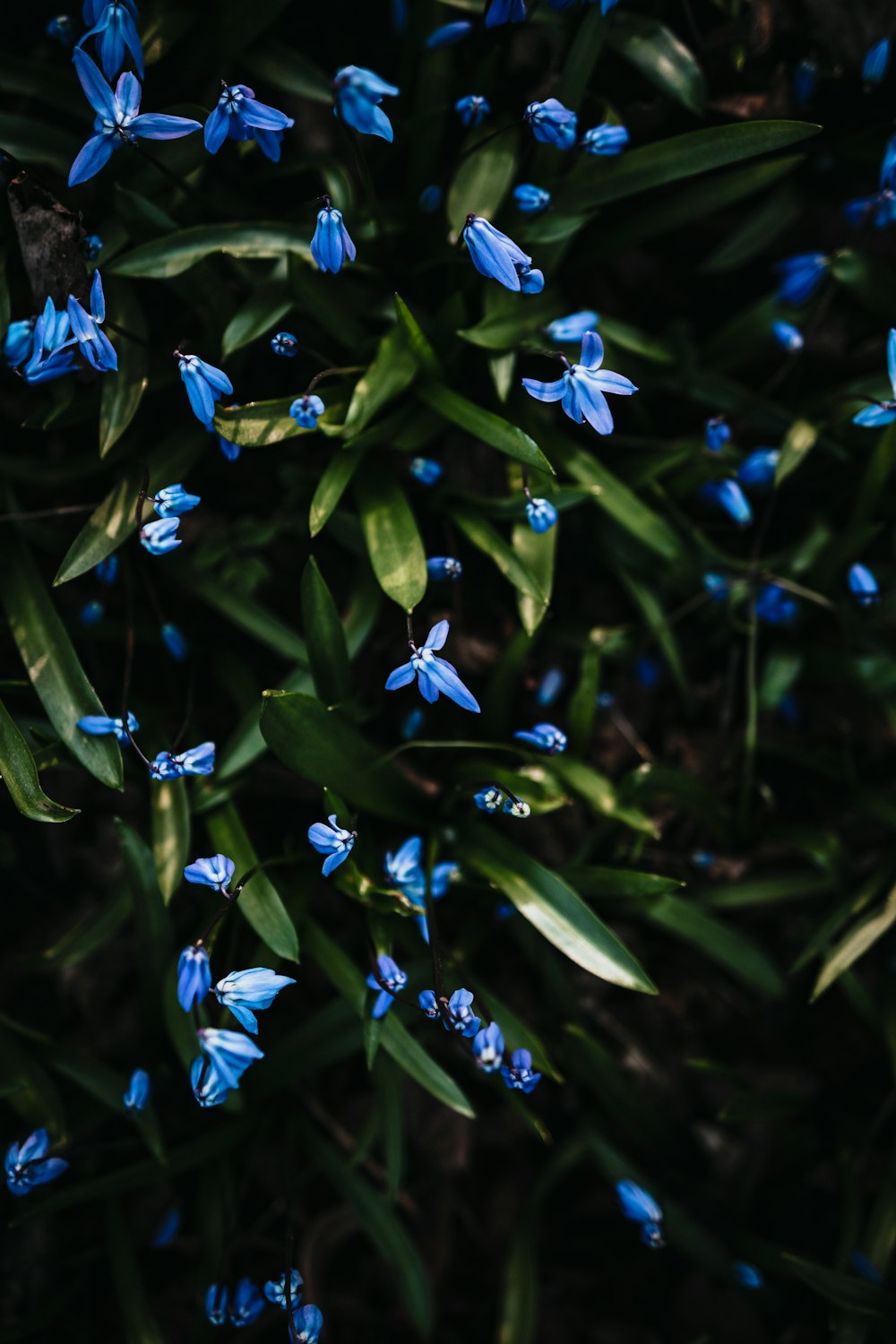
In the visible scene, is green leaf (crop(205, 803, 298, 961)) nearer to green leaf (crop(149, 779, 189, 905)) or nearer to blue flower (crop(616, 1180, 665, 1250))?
green leaf (crop(149, 779, 189, 905))

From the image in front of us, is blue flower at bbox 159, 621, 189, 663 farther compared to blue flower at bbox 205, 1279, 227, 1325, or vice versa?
blue flower at bbox 159, 621, 189, 663

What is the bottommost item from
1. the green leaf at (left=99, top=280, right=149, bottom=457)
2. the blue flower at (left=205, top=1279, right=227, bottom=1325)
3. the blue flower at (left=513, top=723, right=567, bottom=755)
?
the blue flower at (left=205, top=1279, right=227, bottom=1325)

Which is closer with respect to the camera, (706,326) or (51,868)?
(51,868)

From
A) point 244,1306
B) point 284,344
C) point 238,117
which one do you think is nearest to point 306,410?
point 284,344

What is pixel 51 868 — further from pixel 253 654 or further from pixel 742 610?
pixel 742 610

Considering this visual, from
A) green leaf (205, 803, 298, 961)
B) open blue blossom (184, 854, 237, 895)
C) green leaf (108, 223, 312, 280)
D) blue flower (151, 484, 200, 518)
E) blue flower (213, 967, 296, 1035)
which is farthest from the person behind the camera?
green leaf (108, 223, 312, 280)

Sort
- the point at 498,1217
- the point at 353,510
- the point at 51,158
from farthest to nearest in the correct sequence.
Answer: the point at 498,1217
the point at 353,510
the point at 51,158

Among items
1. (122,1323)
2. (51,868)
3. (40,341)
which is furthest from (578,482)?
(122,1323)

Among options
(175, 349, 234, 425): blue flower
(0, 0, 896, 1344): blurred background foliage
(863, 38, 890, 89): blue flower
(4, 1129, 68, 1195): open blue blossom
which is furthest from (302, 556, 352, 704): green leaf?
(863, 38, 890, 89): blue flower
